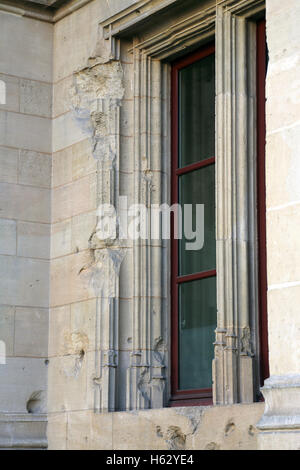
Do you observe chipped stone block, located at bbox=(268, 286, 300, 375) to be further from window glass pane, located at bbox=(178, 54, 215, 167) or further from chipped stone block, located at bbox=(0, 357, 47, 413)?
chipped stone block, located at bbox=(0, 357, 47, 413)

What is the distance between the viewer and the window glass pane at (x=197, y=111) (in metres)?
6.47

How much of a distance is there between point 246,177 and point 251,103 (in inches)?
19.5

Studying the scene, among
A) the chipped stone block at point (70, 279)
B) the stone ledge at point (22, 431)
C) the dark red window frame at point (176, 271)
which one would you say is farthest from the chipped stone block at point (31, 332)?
the dark red window frame at point (176, 271)

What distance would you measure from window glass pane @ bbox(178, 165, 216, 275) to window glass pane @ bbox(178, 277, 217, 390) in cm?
12

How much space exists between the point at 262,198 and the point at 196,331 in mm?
1018

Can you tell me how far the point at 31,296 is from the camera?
704cm

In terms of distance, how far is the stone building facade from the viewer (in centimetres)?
582

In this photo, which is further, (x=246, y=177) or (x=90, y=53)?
(x=90, y=53)

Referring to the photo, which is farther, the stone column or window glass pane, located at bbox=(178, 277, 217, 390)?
window glass pane, located at bbox=(178, 277, 217, 390)

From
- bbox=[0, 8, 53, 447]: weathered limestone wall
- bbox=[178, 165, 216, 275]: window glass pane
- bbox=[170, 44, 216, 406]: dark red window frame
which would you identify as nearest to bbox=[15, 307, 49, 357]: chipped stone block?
bbox=[0, 8, 53, 447]: weathered limestone wall

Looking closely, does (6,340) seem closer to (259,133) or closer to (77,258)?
(77,258)

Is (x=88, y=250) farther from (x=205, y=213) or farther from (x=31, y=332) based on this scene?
(x=205, y=213)
